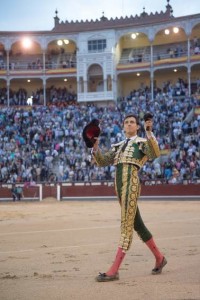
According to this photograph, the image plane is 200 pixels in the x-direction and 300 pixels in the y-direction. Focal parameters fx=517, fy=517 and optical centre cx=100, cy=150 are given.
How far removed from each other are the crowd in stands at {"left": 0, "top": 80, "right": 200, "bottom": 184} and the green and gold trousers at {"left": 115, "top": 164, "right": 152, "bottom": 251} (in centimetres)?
1526

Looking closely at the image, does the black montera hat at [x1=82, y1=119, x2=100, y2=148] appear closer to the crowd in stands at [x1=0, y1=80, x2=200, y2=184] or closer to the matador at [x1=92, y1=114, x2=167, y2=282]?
the matador at [x1=92, y1=114, x2=167, y2=282]

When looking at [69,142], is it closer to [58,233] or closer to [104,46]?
[104,46]

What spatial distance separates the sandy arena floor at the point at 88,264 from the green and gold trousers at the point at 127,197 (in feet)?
1.20

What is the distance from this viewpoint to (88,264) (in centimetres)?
535

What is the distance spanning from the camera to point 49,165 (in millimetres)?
23078

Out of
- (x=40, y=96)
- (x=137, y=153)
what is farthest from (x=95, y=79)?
(x=137, y=153)

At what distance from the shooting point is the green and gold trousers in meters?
4.52

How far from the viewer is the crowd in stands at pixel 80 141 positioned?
20.6 meters

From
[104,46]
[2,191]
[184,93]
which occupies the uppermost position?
[104,46]

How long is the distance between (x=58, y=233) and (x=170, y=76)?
2671 cm

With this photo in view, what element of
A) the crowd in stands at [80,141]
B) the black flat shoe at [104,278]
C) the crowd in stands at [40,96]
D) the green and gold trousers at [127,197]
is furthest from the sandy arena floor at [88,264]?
the crowd in stands at [40,96]

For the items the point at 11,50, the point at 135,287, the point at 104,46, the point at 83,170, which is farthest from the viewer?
the point at 11,50

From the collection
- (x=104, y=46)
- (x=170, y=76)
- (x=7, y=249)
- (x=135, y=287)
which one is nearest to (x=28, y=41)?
(x=104, y=46)

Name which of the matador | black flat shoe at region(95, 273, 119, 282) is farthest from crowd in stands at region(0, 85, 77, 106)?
black flat shoe at region(95, 273, 119, 282)
